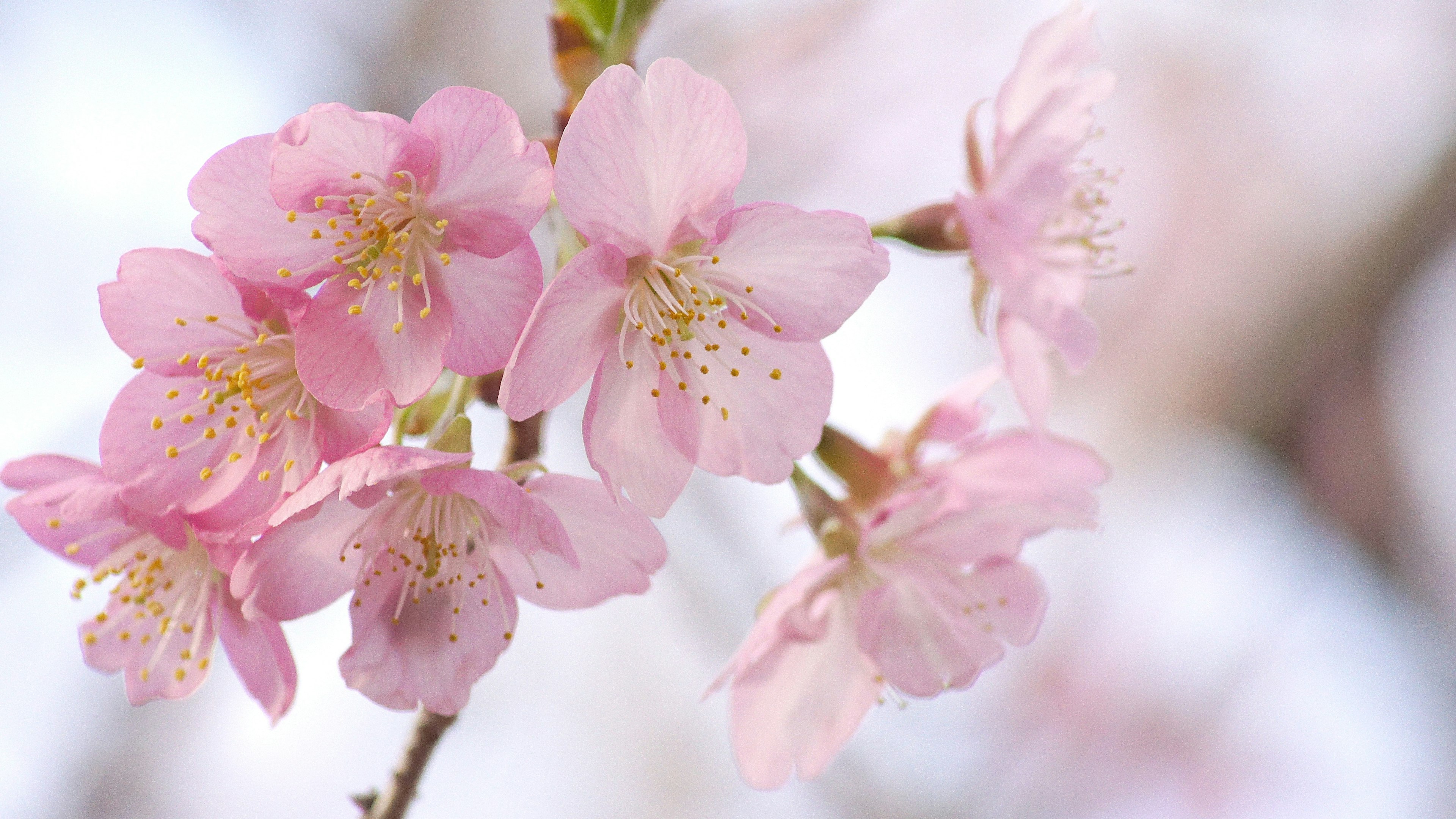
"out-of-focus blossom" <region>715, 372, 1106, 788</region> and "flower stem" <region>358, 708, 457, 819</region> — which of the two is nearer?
"flower stem" <region>358, 708, 457, 819</region>

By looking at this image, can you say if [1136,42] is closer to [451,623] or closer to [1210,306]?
[1210,306]

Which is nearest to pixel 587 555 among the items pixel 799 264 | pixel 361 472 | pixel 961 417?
pixel 361 472

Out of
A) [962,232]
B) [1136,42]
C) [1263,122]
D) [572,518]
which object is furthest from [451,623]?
[1136,42]

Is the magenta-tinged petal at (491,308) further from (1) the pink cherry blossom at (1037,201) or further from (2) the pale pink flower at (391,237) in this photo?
(1) the pink cherry blossom at (1037,201)

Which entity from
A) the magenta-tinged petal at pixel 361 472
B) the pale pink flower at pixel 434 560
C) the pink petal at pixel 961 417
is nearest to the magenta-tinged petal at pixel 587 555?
the pale pink flower at pixel 434 560

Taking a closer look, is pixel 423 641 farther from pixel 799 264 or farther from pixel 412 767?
pixel 799 264

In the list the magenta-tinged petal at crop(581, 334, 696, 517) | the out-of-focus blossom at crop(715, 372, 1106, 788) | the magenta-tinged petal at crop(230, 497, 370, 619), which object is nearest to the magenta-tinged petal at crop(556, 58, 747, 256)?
the magenta-tinged petal at crop(581, 334, 696, 517)

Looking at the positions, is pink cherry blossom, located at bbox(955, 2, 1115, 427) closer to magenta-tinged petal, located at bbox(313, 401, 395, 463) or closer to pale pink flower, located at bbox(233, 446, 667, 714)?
pale pink flower, located at bbox(233, 446, 667, 714)
